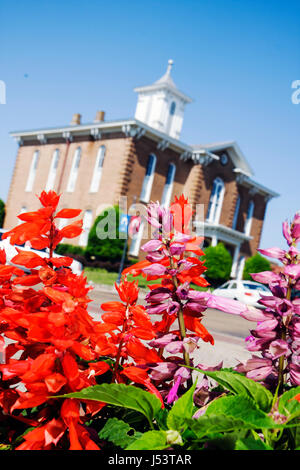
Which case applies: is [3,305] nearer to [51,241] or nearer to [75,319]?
[51,241]

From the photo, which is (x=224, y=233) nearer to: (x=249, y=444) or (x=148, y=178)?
(x=148, y=178)

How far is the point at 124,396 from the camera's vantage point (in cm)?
103

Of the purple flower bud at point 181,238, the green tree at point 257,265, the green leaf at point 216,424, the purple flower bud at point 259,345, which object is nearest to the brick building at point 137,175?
the green tree at point 257,265

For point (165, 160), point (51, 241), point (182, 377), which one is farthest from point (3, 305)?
point (165, 160)

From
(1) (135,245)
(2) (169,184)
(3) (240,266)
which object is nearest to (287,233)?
(1) (135,245)

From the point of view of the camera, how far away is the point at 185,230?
4.24 feet

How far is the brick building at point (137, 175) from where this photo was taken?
32094mm

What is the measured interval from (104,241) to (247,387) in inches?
1139

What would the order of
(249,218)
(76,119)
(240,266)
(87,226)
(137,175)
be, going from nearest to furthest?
(137,175)
(87,226)
(76,119)
(240,266)
(249,218)

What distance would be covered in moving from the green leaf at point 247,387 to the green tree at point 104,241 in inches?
1092

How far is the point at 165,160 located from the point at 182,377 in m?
33.7

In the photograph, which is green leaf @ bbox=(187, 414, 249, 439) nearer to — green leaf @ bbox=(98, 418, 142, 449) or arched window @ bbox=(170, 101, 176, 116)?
green leaf @ bbox=(98, 418, 142, 449)

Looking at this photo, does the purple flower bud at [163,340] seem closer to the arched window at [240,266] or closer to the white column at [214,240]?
the white column at [214,240]

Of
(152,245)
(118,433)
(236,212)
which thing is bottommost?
(118,433)
